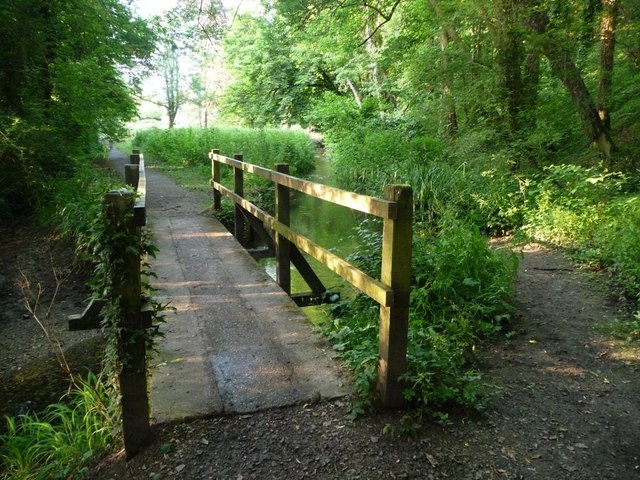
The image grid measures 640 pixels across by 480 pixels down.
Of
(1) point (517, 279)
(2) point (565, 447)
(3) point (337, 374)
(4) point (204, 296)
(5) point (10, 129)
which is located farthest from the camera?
(5) point (10, 129)

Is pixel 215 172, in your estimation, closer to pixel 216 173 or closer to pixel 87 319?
pixel 216 173

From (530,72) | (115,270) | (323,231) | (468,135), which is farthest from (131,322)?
(530,72)

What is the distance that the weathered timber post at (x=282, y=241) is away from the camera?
5133 mm

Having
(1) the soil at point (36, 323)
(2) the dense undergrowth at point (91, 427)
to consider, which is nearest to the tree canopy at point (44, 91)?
(1) the soil at point (36, 323)

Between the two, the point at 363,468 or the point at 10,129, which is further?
the point at 10,129

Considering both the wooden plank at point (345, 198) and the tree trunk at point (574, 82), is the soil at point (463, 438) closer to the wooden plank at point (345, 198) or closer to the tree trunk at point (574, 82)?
the wooden plank at point (345, 198)

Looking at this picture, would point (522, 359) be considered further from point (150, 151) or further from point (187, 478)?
point (150, 151)

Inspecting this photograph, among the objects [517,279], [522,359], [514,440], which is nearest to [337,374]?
[514,440]

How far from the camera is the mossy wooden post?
94.9 inches

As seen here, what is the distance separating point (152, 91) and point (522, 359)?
68372 mm

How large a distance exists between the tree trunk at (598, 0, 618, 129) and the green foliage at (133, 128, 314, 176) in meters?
10.2

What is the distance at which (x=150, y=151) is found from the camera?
26.0 m

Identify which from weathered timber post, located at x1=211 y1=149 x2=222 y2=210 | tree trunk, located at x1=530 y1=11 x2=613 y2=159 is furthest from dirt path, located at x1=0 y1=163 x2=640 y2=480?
tree trunk, located at x1=530 y1=11 x2=613 y2=159

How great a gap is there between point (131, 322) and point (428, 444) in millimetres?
1648
